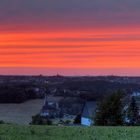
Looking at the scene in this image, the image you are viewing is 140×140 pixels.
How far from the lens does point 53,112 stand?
5459 cm

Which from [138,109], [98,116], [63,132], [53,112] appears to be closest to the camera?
[63,132]

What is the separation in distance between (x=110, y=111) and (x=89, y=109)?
40.7 feet

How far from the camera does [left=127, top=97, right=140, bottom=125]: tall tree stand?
46562 millimetres

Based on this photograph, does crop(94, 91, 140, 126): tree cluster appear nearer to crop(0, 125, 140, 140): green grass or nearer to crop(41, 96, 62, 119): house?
crop(41, 96, 62, 119): house

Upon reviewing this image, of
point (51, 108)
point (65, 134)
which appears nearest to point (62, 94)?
point (51, 108)

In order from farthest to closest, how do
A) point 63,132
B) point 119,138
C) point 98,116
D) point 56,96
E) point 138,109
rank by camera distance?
point 56,96 → point 138,109 → point 98,116 → point 63,132 → point 119,138

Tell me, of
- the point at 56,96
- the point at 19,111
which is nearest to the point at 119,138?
the point at 19,111

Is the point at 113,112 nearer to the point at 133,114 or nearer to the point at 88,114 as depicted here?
the point at 133,114

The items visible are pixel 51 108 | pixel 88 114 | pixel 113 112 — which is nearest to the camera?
pixel 113 112

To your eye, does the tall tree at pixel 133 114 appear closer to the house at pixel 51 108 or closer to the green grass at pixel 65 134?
the house at pixel 51 108

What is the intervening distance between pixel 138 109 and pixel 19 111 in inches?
557

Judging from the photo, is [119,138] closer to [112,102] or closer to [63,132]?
[63,132]

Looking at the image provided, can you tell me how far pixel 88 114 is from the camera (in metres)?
52.9

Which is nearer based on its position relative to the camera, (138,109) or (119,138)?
(119,138)
